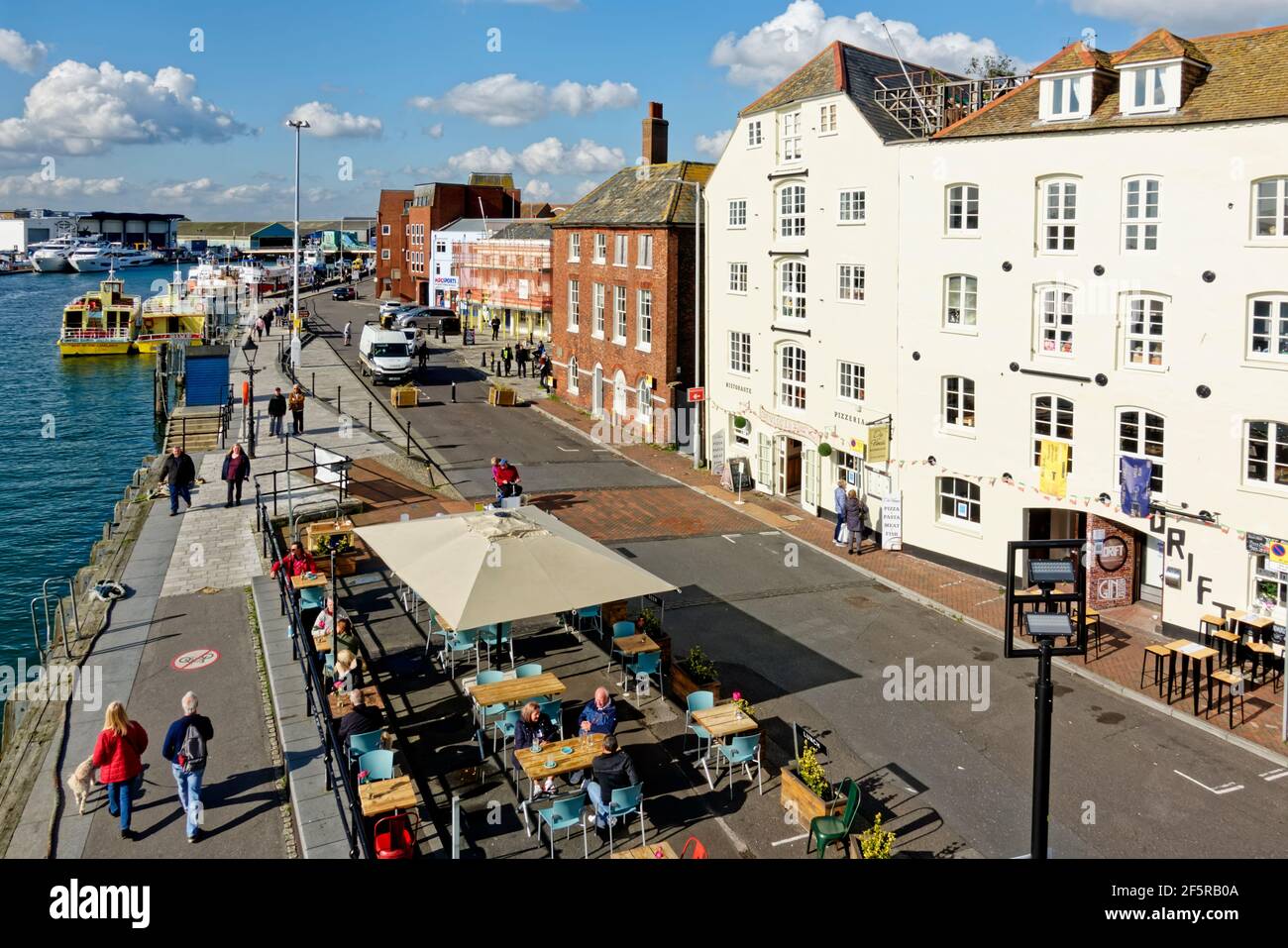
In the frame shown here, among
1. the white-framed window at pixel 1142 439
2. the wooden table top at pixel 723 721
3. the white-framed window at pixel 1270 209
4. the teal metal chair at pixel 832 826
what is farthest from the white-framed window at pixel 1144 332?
the teal metal chair at pixel 832 826

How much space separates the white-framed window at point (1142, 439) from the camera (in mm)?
22578

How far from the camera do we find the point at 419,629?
20422 mm

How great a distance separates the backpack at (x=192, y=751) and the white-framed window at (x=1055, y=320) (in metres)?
20.0

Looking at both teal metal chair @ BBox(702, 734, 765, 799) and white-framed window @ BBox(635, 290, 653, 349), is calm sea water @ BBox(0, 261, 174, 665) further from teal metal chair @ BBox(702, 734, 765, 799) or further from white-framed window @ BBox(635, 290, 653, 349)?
white-framed window @ BBox(635, 290, 653, 349)

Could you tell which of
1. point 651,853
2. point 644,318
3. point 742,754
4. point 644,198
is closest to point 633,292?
point 644,318

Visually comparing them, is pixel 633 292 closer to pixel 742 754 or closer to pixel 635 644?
pixel 635 644

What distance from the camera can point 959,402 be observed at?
2712cm

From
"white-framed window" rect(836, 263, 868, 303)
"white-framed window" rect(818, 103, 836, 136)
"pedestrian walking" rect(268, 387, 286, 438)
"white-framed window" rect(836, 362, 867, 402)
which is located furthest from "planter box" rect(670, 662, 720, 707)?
"pedestrian walking" rect(268, 387, 286, 438)

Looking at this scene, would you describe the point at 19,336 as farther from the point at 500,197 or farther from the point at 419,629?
the point at 419,629

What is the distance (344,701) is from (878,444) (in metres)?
17.9

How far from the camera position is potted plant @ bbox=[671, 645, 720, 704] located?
17516 mm

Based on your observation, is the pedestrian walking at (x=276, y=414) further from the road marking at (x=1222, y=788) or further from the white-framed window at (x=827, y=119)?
the road marking at (x=1222, y=788)

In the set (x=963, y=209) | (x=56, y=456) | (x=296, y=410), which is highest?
(x=963, y=209)
